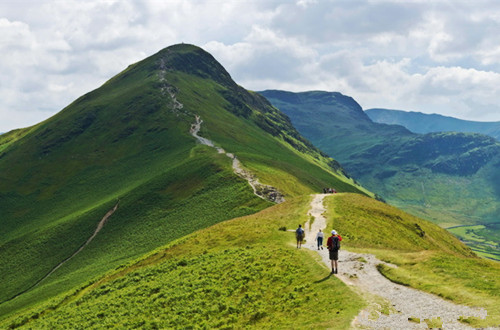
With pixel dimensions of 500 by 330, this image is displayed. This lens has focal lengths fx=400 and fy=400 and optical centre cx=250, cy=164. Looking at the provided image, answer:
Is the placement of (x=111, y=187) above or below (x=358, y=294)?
above

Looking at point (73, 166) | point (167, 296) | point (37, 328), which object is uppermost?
point (73, 166)

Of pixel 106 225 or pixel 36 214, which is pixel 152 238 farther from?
pixel 36 214

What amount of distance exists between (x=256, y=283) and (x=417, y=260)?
16.1 m

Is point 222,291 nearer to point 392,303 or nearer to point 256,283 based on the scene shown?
point 256,283

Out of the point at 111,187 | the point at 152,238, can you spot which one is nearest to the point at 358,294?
the point at 152,238

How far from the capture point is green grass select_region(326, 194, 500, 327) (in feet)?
93.9

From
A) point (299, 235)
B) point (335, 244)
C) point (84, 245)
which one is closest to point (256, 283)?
point (335, 244)

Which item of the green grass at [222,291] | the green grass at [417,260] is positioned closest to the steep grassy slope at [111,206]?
the green grass at [417,260]

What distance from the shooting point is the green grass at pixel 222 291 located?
3070 cm

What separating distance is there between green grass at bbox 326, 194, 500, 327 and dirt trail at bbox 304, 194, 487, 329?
0.98 m

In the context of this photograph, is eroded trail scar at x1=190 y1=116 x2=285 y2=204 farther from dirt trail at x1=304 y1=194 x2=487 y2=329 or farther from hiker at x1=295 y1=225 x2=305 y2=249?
dirt trail at x1=304 y1=194 x2=487 y2=329

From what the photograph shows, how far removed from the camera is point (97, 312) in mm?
42969

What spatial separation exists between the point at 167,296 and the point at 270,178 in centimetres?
8351

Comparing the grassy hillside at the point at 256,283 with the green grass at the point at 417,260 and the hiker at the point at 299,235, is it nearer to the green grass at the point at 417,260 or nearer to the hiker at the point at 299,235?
the green grass at the point at 417,260
